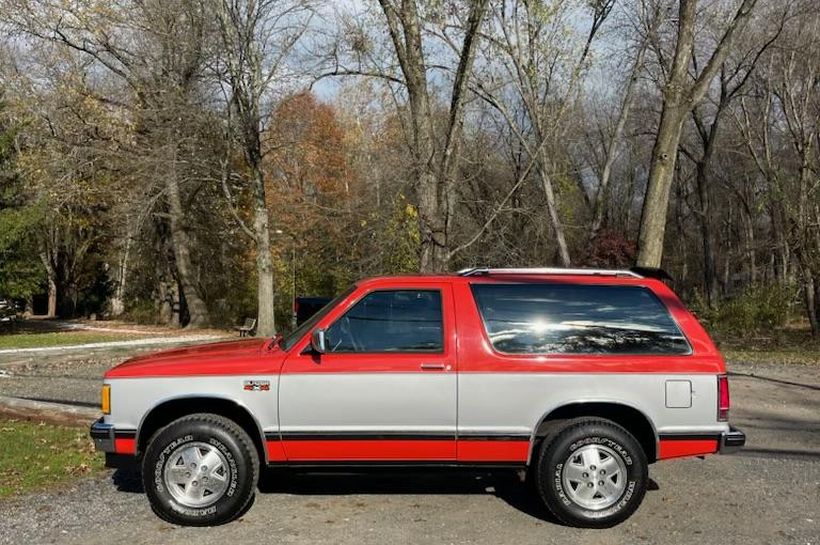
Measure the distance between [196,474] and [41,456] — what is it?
8.71 ft

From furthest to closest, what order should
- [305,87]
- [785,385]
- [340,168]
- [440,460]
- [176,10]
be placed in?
1. [340,168]
2. [176,10]
3. [305,87]
4. [785,385]
5. [440,460]

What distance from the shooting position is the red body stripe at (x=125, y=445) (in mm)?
5320

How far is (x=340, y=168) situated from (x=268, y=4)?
18.1 meters

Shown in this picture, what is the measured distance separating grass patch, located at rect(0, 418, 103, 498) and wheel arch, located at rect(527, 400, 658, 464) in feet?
13.2

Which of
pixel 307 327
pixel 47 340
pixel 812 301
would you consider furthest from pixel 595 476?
pixel 47 340

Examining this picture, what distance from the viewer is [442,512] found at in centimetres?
557

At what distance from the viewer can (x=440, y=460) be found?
17.6 feet

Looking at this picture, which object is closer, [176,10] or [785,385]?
[785,385]

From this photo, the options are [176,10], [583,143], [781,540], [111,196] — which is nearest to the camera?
[781,540]

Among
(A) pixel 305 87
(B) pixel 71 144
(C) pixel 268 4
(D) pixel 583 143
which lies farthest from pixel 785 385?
(D) pixel 583 143

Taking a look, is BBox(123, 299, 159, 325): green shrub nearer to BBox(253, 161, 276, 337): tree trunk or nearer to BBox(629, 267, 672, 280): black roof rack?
BBox(253, 161, 276, 337): tree trunk

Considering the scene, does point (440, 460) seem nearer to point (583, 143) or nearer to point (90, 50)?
point (90, 50)

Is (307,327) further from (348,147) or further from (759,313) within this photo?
(348,147)

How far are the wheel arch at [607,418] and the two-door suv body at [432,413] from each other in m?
0.02
